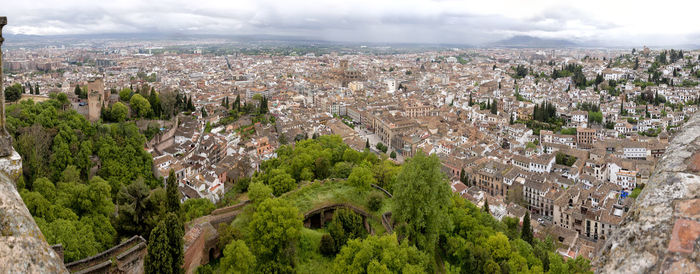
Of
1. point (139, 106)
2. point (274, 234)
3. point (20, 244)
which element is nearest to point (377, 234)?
point (274, 234)

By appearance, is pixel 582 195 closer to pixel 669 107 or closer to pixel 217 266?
pixel 217 266

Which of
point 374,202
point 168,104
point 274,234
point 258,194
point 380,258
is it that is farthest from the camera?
point 168,104

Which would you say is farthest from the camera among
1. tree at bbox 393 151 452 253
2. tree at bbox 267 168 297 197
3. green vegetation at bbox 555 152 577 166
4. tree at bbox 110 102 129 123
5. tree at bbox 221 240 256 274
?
green vegetation at bbox 555 152 577 166

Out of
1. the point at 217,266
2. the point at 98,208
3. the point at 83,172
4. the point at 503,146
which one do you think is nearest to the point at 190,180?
the point at 83,172

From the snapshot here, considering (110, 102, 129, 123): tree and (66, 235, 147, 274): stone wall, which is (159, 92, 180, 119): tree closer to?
(110, 102, 129, 123): tree

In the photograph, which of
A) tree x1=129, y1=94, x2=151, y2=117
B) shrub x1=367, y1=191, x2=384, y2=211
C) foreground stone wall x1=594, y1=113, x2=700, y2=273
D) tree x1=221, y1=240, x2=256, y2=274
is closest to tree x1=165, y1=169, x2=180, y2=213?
tree x1=221, y1=240, x2=256, y2=274

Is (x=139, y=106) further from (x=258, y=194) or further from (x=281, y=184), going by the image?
(x=258, y=194)

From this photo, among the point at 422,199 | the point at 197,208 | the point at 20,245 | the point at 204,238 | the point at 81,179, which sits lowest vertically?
the point at 197,208
